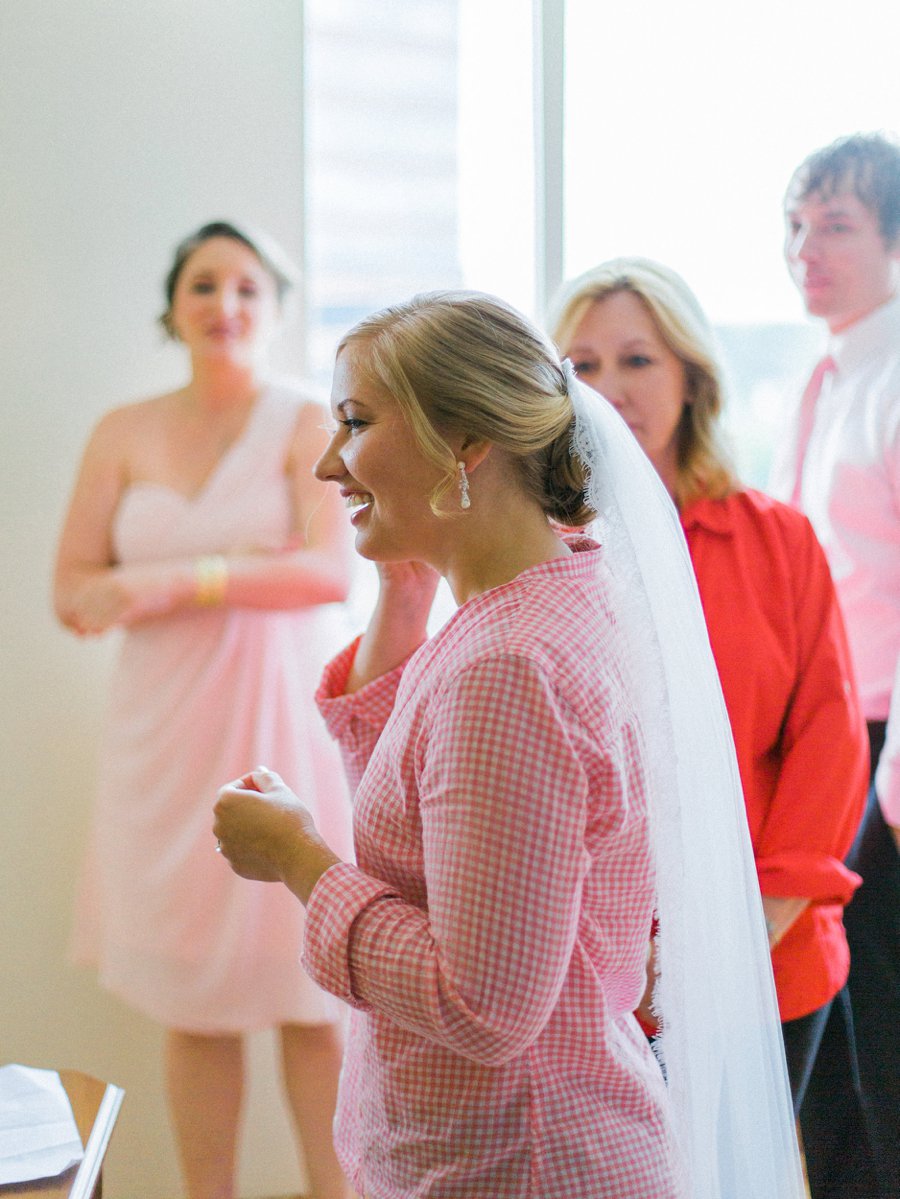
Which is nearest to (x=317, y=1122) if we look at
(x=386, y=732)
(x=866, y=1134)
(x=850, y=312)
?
(x=866, y=1134)

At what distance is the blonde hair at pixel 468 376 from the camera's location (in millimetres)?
1060

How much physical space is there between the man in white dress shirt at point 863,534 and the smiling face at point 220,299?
0.98 meters

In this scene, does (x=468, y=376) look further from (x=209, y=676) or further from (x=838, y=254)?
(x=209, y=676)

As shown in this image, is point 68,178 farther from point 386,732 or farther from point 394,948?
point 394,948

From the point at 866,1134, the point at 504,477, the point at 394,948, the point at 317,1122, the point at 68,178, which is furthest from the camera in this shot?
the point at 68,178

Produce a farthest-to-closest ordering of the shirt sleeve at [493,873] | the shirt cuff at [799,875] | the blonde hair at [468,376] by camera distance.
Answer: the shirt cuff at [799,875] → the blonde hair at [468,376] → the shirt sleeve at [493,873]

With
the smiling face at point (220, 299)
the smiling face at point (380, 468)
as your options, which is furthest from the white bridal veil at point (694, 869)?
the smiling face at point (220, 299)

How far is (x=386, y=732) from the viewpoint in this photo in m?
1.14

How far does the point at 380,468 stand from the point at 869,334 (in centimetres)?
123

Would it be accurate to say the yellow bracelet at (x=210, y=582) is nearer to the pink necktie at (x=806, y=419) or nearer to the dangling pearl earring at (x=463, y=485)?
the pink necktie at (x=806, y=419)

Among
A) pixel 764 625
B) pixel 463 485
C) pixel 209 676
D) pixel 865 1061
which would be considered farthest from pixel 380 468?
pixel 865 1061

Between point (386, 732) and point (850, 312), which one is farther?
point (850, 312)

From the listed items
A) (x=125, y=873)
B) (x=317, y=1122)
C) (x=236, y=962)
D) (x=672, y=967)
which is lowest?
(x=317, y=1122)

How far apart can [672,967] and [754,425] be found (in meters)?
1.99
